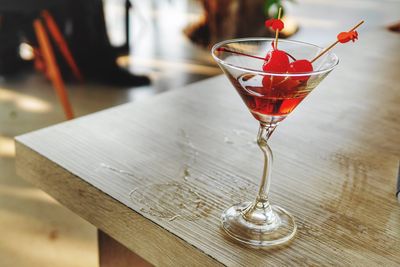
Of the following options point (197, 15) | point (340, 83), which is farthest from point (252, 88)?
point (197, 15)

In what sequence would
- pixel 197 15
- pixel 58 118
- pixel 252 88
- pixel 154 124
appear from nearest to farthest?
pixel 252 88 → pixel 154 124 → pixel 58 118 → pixel 197 15

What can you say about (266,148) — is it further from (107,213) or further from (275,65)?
(107,213)

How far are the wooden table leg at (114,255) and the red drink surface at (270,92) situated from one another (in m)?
0.38

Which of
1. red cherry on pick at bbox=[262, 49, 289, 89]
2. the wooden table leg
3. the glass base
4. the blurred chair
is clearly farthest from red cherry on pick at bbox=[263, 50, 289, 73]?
the blurred chair

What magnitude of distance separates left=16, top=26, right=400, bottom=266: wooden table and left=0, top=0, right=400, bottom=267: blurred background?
1.57ft

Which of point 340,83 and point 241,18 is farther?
point 241,18

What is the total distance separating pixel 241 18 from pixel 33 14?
3.80ft

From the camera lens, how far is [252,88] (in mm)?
559

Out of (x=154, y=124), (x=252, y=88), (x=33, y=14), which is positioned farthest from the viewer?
(x=33, y=14)

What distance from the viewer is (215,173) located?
75cm

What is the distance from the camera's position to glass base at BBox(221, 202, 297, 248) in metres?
0.61

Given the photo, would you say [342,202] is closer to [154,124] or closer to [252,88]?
[252,88]

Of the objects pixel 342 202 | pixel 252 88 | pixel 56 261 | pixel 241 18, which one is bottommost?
pixel 56 261

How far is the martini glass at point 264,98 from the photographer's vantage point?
21.4 inches
